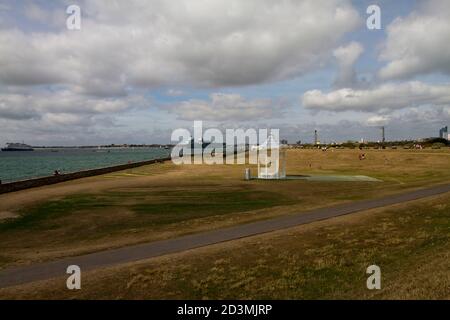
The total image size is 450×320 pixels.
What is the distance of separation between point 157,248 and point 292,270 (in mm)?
5037

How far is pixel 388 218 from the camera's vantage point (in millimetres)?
16797

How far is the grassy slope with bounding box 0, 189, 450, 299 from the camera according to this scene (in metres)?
9.21

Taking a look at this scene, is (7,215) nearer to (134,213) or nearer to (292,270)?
(134,213)

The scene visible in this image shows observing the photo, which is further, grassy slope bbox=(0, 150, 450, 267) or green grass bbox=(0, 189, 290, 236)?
green grass bbox=(0, 189, 290, 236)

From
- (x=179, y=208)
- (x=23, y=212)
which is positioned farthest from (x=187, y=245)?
(x=23, y=212)

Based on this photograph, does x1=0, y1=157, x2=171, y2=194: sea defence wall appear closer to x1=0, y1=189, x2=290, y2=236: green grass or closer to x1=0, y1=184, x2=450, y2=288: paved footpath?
x1=0, y1=189, x2=290, y2=236: green grass

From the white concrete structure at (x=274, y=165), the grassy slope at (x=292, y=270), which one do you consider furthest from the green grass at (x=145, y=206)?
the white concrete structure at (x=274, y=165)

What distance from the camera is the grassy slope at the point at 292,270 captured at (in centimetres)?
Result: 921

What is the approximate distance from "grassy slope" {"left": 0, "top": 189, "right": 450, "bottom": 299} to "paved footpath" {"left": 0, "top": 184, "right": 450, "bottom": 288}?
2.80ft

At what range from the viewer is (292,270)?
35.1ft

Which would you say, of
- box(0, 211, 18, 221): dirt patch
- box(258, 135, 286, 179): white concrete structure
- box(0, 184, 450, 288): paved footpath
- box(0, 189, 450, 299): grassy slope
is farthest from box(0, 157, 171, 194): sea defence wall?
box(0, 189, 450, 299): grassy slope

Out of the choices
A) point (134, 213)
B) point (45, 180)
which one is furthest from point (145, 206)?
point (45, 180)
